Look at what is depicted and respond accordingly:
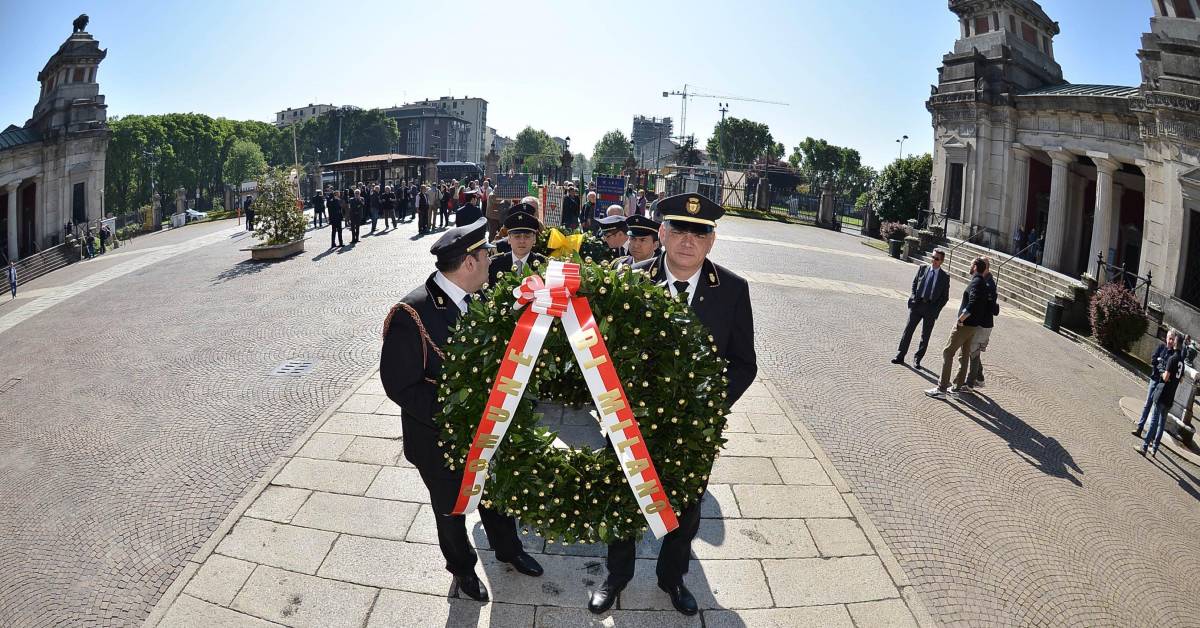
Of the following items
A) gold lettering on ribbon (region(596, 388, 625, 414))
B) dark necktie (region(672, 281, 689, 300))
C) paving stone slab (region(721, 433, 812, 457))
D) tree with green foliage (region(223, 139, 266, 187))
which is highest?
tree with green foliage (region(223, 139, 266, 187))

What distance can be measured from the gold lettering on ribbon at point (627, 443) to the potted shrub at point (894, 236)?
2883 centimetres

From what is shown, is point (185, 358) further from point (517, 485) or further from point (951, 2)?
point (951, 2)

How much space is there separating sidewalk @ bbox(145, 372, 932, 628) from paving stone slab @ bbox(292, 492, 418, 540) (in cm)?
2

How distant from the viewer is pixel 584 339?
3570 mm

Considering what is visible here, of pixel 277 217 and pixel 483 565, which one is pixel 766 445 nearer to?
pixel 483 565

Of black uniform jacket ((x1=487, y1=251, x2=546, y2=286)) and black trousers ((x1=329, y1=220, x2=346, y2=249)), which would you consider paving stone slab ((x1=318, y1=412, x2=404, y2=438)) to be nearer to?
black uniform jacket ((x1=487, y1=251, x2=546, y2=286))

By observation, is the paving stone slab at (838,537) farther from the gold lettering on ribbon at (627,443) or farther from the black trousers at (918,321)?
the black trousers at (918,321)

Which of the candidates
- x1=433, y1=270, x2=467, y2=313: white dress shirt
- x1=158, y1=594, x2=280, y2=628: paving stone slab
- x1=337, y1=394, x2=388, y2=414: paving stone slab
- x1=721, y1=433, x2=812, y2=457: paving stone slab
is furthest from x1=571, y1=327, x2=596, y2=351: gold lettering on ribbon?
x1=337, y1=394, x2=388, y2=414: paving stone slab

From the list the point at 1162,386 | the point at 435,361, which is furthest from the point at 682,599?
the point at 1162,386

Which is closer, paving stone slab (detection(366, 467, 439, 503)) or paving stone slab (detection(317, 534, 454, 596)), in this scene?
paving stone slab (detection(317, 534, 454, 596))

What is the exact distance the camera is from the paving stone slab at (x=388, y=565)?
4.75 metres

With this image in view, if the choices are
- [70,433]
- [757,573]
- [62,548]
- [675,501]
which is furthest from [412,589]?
[70,433]

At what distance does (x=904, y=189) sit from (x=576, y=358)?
120 feet

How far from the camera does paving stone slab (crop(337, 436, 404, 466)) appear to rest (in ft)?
22.1
